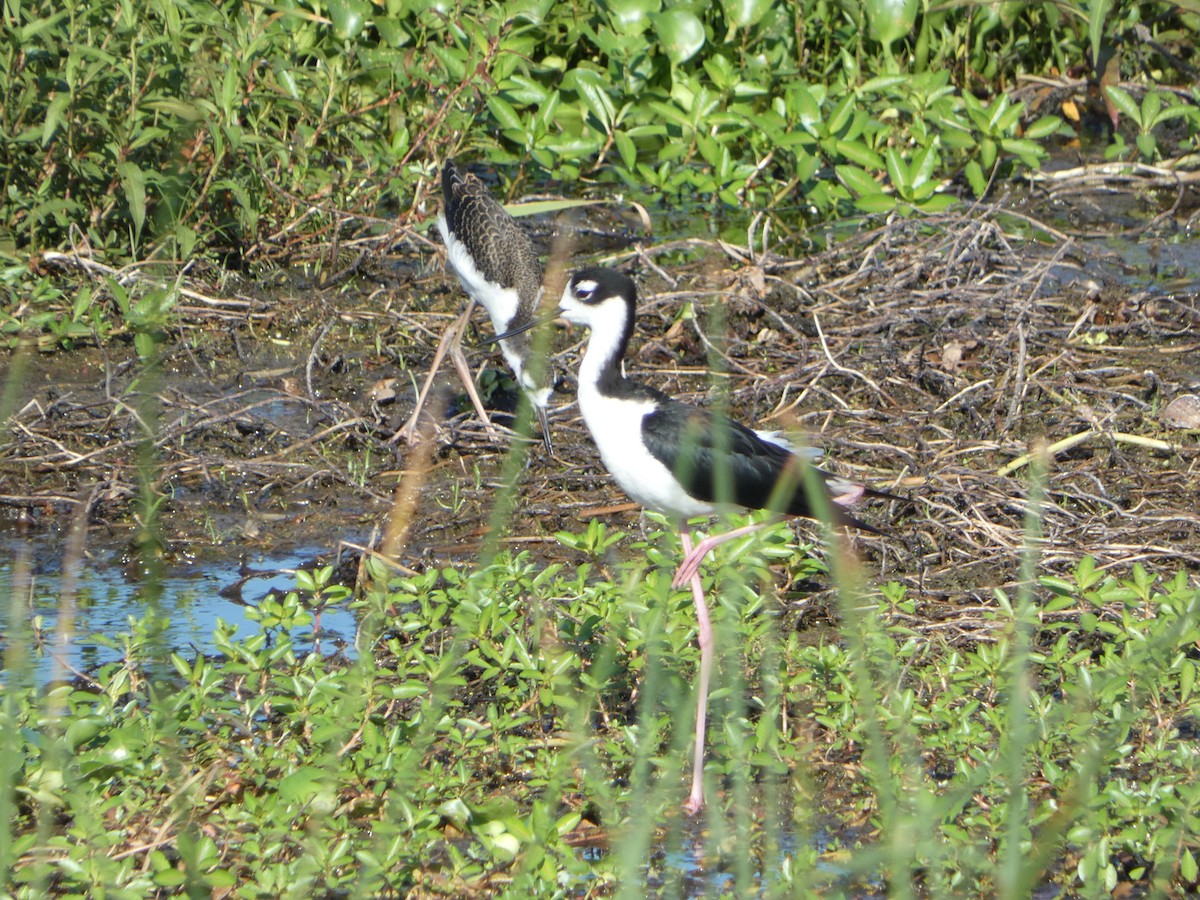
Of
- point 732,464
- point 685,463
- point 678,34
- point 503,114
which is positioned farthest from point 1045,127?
point 685,463

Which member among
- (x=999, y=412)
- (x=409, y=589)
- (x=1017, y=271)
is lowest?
(x=409, y=589)

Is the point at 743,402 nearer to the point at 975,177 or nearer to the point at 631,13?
the point at 975,177

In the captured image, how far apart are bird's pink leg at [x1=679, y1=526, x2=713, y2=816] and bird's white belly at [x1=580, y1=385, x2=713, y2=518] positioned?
0.49ft

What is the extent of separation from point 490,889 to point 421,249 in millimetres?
4135

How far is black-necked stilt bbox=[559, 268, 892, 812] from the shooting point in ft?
11.8

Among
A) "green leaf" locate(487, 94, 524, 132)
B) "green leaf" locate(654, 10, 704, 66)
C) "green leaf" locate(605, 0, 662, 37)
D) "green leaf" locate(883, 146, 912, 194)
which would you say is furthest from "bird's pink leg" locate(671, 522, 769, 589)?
"green leaf" locate(605, 0, 662, 37)

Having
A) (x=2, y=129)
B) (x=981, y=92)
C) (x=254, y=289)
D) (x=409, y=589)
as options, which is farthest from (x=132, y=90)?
(x=981, y=92)

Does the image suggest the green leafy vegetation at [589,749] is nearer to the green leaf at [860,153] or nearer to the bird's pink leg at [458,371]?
the bird's pink leg at [458,371]

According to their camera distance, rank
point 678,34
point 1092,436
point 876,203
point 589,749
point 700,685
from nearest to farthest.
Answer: point 589,749 → point 700,685 → point 1092,436 → point 876,203 → point 678,34

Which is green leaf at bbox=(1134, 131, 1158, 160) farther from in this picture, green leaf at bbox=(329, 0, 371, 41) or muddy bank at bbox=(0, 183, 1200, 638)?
green leaf at bbox=(329, 0, 371, 41)

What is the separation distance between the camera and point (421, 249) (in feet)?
21.9

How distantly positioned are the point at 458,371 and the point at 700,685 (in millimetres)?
2304

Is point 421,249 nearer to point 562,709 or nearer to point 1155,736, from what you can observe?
point 562,709

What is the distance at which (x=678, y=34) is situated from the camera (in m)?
7.20
